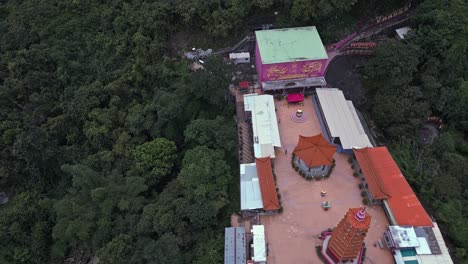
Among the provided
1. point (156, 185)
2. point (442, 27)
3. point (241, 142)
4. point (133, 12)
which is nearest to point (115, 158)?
point (156, 185)

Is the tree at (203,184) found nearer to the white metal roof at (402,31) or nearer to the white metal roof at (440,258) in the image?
the white metal roof at (440,258)

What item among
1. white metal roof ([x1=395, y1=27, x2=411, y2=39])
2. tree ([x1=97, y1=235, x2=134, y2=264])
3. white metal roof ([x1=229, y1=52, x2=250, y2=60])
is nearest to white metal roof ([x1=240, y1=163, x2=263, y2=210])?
tree ([x1=97, y1=235, x2=134, y2=264])

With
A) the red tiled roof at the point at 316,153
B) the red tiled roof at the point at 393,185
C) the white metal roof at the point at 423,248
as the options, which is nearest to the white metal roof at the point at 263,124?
the red tiled roof at the point at 316,153

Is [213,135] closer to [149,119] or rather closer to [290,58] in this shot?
[149,119]

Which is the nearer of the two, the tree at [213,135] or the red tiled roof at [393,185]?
the red tiled roof at [393,185]

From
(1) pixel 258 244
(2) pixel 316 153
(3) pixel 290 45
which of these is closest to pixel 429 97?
(3) pixel 290 45
